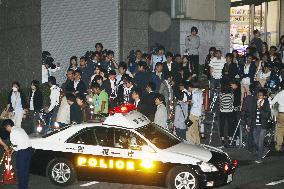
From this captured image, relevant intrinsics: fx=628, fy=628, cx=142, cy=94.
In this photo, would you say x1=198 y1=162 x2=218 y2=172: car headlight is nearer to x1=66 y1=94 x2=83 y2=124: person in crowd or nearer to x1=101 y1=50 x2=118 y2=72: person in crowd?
x1=66 y1=94 x2=83 y2=124: person in crowd

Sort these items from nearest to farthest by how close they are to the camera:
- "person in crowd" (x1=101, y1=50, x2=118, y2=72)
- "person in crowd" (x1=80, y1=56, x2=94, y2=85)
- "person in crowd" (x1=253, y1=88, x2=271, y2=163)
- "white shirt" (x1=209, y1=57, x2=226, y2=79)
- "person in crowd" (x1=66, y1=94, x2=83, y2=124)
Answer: "person in crowd" (x1=66, y1=94, x2=83, y2=124)
"person in crowd" (x1=253, y1=88, x2=271, y2=163)
"person in crowd" (x1=80, y1=56, x2=94, y2=85)
"person in crowd" (x1=101, y1=50, x2=118, y2=72)
"white shirt" (x1=209, y1=57, x2=226, y2=79)

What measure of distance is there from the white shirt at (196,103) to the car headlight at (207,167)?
158 inches

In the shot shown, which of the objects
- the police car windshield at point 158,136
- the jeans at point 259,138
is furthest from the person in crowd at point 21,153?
the jeans at point 259,138

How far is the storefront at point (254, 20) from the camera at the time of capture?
3272cm

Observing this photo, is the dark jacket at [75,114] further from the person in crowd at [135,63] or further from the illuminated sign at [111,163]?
the person in crowd at [135,63]

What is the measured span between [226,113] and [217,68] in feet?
14.9

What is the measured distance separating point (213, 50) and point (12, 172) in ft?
33.7

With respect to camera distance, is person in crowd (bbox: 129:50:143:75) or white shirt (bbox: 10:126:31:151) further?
person in crowd (bbox: 129:50:143:75)

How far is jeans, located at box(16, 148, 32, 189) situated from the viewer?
12117mm

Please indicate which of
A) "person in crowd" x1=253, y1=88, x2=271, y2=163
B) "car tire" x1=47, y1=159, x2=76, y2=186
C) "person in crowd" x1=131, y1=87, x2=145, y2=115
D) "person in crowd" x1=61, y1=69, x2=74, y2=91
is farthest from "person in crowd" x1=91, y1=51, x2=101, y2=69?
"car tire" x1=47, y1=159, x2=76, y2=186

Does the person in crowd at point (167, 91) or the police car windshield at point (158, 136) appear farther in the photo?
the person in crowd at point (167, 91)

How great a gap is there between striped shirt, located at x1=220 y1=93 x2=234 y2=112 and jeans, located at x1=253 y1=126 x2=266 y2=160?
4.14 feet

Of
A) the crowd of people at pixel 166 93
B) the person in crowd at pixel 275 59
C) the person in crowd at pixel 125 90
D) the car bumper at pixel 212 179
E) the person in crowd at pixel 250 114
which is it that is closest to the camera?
the car bumper at pixel 212 179

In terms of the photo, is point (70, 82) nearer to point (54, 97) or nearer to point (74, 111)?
point (54, 97)
